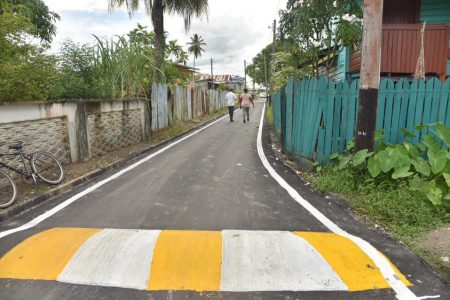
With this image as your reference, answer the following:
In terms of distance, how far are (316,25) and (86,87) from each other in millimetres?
6659

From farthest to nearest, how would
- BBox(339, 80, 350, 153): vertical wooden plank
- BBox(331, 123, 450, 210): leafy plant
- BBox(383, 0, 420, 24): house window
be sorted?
BBox(383, 0, 420, 24): house window, BBox(339, 80, 350, 153): vertical wooden plank, BBox(331, 123, 450, 210): leafy plant

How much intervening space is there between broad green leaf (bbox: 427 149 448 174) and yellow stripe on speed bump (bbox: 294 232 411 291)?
6.77 feet

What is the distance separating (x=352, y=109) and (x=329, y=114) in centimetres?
45

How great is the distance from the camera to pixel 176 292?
117 inches

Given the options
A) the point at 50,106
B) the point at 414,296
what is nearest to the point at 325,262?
the point at 414,296

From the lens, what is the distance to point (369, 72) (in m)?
5.48

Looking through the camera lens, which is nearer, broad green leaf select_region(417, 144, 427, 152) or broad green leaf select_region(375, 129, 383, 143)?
broad green leaf select_region(417, 144, 427, 152)

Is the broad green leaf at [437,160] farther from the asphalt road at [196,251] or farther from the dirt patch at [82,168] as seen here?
the dirt patch at [82,168]

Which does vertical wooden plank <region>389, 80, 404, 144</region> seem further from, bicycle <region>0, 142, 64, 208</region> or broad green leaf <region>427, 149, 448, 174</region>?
bicycle <region>0, 142, 64, 208</region>

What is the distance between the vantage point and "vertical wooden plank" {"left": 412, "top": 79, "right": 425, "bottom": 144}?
5.86 meters

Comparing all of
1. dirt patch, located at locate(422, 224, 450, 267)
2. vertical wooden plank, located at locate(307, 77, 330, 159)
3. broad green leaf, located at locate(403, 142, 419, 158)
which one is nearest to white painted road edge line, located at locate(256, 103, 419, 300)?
dirt patch, located at locate(422, 224, 450, 267)

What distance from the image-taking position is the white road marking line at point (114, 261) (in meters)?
3.15

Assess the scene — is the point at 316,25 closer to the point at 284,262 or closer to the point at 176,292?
the point at 284,262

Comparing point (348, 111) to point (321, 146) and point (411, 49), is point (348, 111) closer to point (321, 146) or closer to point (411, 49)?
point (321, 146)
